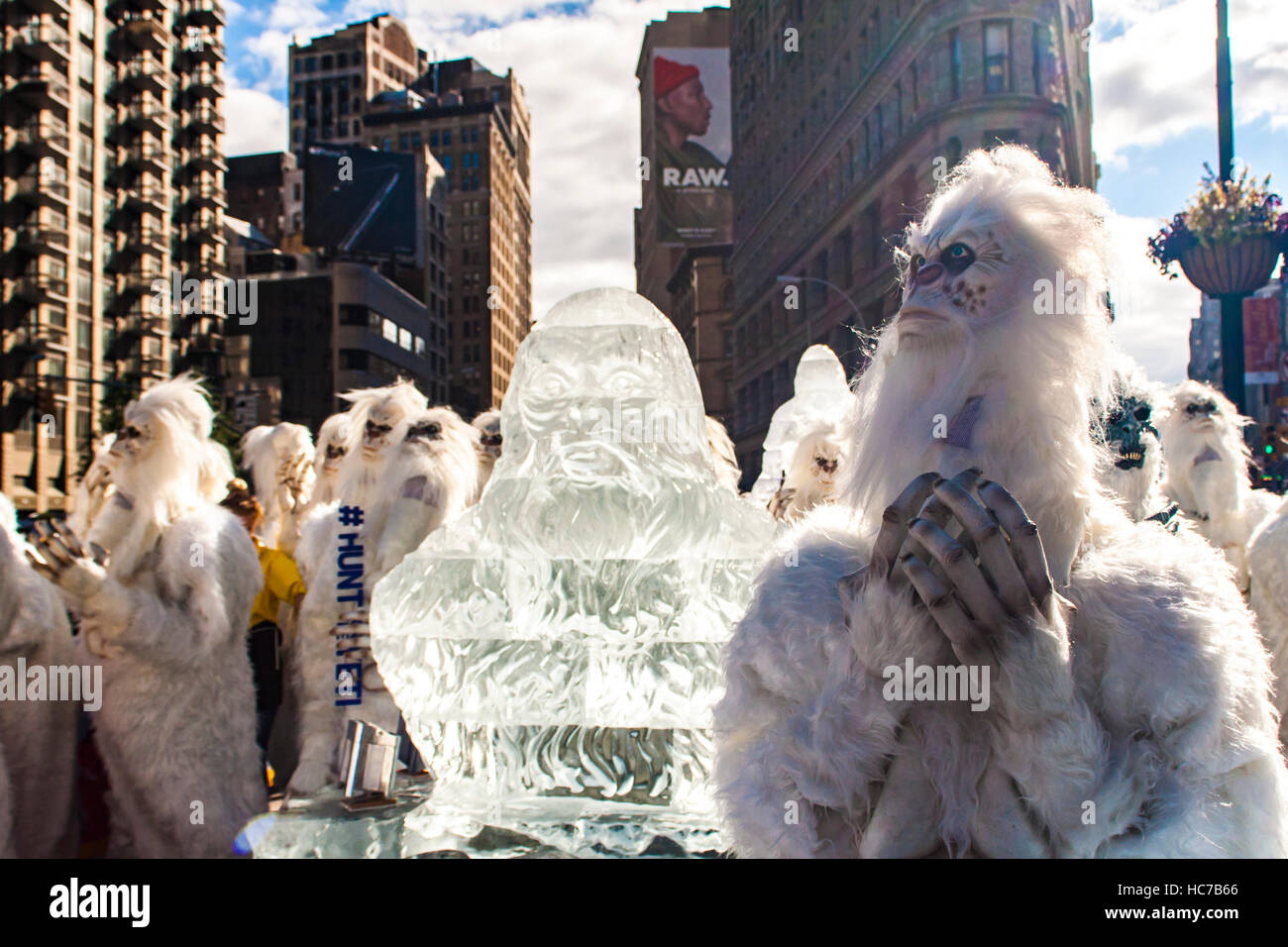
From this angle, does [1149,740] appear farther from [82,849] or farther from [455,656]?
[82,849]

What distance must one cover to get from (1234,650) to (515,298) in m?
92.1

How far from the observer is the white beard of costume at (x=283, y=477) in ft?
22.2

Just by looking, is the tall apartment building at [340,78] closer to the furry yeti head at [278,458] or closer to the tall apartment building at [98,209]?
the tall apartment building at [98,209]

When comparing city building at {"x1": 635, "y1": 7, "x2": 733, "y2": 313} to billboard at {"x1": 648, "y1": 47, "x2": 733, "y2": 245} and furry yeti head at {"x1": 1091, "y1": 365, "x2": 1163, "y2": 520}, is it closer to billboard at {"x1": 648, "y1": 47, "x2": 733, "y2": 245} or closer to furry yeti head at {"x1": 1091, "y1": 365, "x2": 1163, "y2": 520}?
billboard at {"x1": 648, "y1": 47, "x2": 733, "y2": 245}

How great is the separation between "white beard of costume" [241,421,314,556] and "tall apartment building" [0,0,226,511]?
87.4ft

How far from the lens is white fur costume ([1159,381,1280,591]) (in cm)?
510

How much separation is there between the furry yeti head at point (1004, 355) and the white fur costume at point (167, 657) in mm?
3323

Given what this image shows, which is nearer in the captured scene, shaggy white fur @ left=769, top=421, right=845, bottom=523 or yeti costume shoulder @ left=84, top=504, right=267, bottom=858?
yeti costume shoulder @ left=84, top=504, right=267, bottom=858

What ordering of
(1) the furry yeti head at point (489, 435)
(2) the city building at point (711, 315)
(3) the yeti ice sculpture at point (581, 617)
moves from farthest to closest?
1. (2) the city building at point (711, 315)
2. (1) the furry yeti head at point (489, 435)
3. (3) the yeti ice sculpture at point (581, 617)

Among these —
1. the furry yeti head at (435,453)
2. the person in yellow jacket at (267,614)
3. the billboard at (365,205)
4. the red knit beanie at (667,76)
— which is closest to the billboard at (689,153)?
the red knit beanie at (667,76)

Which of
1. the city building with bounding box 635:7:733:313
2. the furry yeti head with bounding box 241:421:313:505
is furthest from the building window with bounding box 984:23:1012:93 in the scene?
the furry yeti head with bounding box 241:421:313:505

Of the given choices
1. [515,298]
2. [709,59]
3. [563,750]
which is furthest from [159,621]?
[515,298]

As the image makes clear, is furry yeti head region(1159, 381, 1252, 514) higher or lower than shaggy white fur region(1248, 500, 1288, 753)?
higher

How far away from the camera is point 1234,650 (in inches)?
63.4
